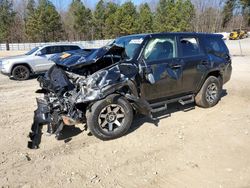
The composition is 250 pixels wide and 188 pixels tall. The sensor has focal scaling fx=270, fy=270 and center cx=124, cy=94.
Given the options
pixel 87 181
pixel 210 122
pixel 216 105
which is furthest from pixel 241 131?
pixel 87 181

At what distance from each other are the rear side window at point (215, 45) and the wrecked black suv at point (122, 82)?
15cm

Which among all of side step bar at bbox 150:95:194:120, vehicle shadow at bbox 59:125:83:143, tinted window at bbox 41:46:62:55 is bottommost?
vehicle shadow at bbox 59:125:83:143

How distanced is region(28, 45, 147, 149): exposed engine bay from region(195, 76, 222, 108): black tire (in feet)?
7.07

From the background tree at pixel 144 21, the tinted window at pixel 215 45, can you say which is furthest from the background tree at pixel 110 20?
the tinted window at pixel 215 45

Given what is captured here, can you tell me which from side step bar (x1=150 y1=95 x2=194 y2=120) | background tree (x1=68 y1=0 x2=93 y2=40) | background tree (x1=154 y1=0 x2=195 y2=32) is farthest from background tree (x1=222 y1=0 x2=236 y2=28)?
side step bar (x1=150 y1=95 x2=194 y2=120)

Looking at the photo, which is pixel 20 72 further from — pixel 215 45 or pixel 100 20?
pixel 100 20

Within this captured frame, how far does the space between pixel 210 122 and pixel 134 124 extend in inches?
64.4

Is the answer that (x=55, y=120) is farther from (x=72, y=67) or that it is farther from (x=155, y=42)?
(x=155, y=42)

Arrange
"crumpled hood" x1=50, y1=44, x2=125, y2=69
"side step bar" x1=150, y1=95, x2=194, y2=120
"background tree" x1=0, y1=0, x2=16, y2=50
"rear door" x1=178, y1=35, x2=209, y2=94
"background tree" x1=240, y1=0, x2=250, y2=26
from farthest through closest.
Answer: "background tree" x1=240, y1=0, x2=250, y2=26 → "background tree" x1=0, y1=0, x2=16, y2=50 → "rear door" x1=178, y1=35, x2=209, y2=94 → "side step bar" x1=150, y1=95, x2=194, y2=120 → "crumpled hood" x1=50, y1=44, x2=125, y2=69

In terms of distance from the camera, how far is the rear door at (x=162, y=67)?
538 cm

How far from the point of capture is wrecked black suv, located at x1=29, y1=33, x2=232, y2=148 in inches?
188

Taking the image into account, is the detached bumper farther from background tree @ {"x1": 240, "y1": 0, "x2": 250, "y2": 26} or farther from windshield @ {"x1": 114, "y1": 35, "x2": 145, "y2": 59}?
background tree @ {"x1": 240, "y1": 0, "x2": 250, "y2": 26}

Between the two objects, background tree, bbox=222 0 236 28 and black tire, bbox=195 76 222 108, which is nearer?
black tire, bbox=195 76 222 108

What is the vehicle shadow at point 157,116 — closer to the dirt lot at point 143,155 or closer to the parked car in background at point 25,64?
the dirt lot at point 143,155
